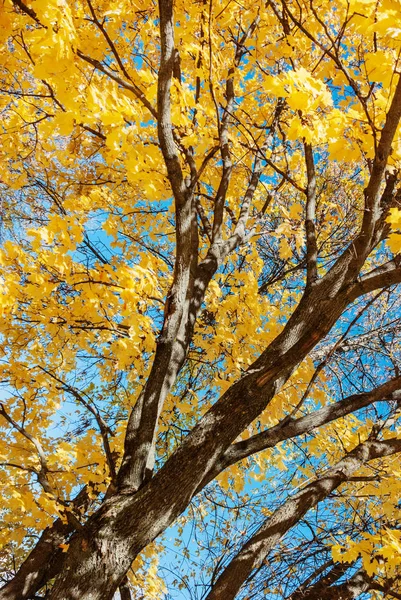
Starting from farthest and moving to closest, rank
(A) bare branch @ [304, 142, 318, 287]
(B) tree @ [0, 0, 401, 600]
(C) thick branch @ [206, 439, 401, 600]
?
(A) bare branch @ [304, 142, 318, 287] → (C) thick branch @ [206, 439, 401, 600] → (B) tree @ [0, 0, 401, 600]

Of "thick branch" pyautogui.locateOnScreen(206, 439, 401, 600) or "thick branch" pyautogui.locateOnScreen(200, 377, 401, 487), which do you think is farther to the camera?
"thick branch" pyautogui.locateOnScreen(206, 439, 401, 600)

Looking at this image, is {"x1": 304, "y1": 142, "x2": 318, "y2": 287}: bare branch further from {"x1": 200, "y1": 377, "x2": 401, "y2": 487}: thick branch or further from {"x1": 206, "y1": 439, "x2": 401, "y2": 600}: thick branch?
{"x1": 206, "y1": 439, "x2": 401, "y2": 600}: thick branch

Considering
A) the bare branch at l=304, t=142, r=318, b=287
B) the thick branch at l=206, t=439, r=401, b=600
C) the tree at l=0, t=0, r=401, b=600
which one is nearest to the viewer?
the tree at l=0, t=0, r=401, b=600

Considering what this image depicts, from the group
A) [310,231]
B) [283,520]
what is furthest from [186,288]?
[283,520]

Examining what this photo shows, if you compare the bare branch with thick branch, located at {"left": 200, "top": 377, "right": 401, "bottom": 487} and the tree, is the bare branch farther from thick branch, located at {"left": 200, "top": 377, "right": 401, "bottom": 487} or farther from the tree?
thick branch, located at {"left": 200, "top": 377, "right": 401, "bottom": 487}

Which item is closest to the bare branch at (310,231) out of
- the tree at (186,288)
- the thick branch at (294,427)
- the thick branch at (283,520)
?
the tree at (186,288)

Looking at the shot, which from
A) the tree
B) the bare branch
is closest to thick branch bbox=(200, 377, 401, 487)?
the tree

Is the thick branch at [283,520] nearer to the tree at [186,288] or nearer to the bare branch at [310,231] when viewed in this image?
the tree at [186,288]

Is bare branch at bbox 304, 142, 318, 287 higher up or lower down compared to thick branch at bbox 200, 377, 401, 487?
higher up

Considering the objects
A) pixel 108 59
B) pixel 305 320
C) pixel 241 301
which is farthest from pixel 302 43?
pixel 305 320

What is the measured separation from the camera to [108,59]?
3789 mm

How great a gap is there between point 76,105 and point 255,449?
2.05 meters

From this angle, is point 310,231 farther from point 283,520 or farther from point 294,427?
point 283,520

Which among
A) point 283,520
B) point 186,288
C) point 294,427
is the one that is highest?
point 186,288
